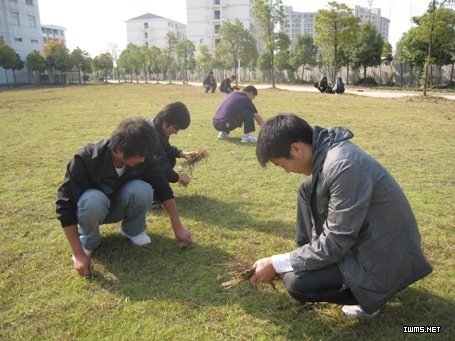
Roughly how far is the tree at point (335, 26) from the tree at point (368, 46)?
5.26 meters

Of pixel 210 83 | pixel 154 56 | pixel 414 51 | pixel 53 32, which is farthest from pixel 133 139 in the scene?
pixel 53 32

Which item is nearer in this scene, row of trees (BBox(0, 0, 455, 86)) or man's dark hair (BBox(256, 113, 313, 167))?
man's dark hair (BBox(256, 113, 313, 167))

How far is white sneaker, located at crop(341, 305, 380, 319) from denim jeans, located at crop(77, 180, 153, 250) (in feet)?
5.46

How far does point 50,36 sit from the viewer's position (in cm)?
9319

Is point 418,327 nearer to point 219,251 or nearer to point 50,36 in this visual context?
point 219,251

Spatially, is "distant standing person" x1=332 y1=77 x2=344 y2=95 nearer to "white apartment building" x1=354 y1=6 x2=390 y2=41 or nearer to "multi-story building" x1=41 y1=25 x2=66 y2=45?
"white apartment building" x1=354 y1=6 x2=390 y2=41

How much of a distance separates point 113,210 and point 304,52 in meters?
40.6

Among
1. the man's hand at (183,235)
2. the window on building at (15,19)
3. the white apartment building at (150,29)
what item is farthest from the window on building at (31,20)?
the man's hand at (183,235)

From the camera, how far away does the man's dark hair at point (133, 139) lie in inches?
106

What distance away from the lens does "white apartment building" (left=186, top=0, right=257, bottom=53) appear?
79750 mm

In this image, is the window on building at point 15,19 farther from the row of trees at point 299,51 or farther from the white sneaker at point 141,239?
the white sneaker at point 141,239

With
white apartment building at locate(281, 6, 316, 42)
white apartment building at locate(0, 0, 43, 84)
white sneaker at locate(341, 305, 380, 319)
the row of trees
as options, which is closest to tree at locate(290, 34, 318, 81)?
the row of trees

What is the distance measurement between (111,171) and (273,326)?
1552mm

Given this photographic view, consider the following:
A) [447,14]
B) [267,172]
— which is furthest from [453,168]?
[447,14]
